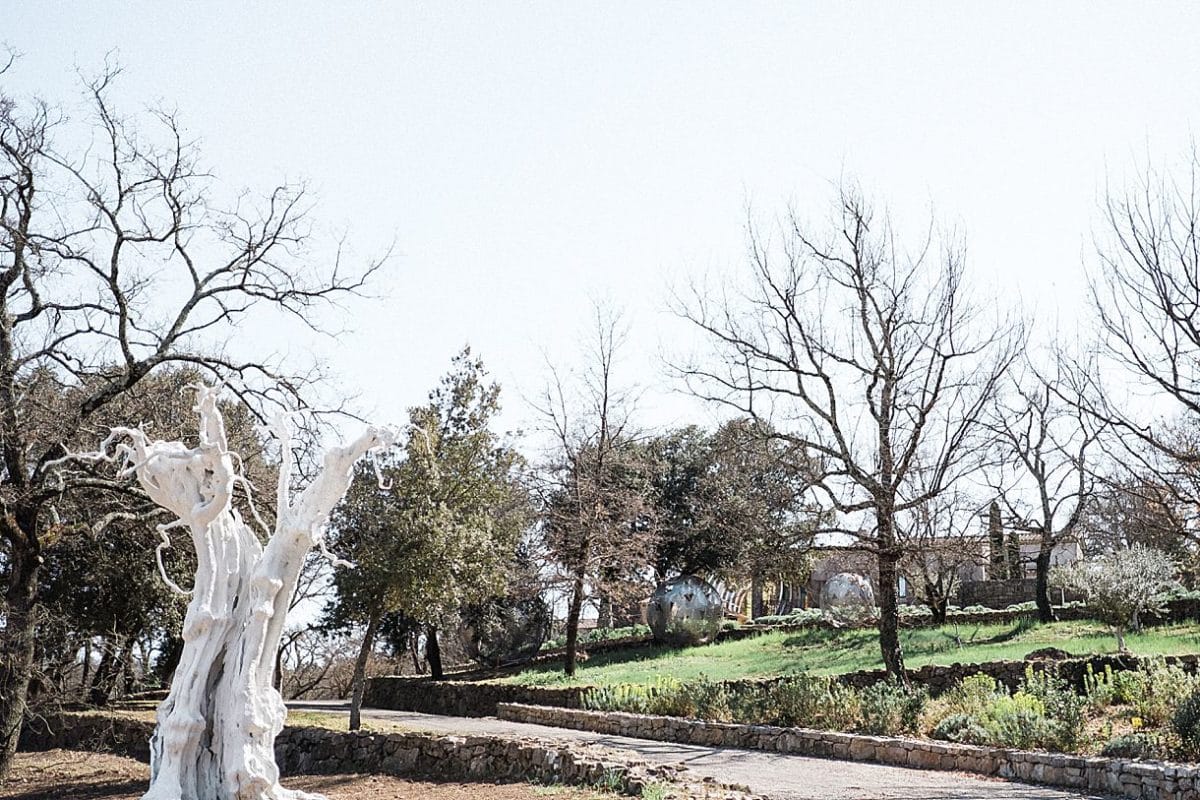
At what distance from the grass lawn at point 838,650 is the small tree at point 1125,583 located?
1.92 feet

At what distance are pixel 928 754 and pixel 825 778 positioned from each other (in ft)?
6.04

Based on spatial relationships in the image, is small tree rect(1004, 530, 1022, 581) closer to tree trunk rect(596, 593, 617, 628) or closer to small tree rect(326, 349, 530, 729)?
tree trunk rect(596, 593, 617, 628)

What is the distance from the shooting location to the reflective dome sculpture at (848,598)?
105 ft

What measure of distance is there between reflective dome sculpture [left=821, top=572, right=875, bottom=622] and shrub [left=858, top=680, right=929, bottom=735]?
54.1 ft

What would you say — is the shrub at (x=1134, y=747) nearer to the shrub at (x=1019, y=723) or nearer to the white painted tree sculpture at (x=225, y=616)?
the shrub at (x=1019, y=723)

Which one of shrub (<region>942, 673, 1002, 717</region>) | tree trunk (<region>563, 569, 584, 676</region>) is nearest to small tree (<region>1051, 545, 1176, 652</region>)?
shrub (<region>942, 673, 1002, 717</region>)

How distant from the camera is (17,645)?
15.2 metres

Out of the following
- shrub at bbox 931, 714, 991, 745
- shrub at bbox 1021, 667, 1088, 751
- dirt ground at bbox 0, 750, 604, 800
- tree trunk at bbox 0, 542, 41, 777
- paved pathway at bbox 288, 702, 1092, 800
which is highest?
tree trunk at bbox 0, 542, 41, 777

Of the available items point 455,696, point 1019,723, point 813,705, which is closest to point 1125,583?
point 813,705

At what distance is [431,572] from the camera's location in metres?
17.4

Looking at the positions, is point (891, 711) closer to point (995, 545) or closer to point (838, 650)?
point (838, 650)

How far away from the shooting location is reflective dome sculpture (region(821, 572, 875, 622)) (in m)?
32.1

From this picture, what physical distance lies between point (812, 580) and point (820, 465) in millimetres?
30346

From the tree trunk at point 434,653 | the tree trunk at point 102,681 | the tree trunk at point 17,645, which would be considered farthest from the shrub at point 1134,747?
the tree trunk at point 434,653
